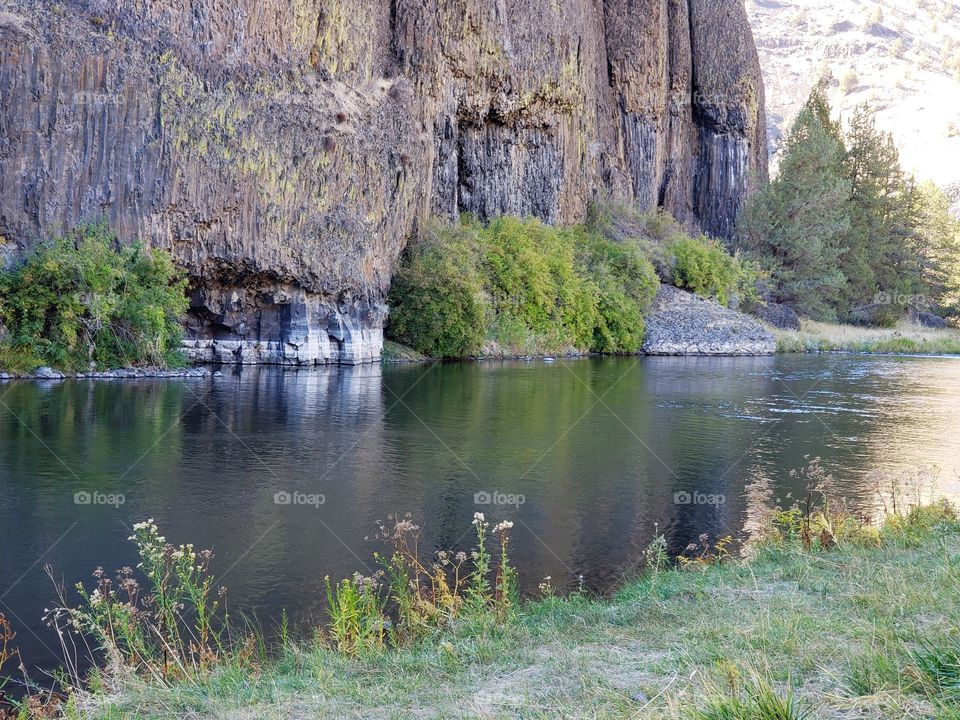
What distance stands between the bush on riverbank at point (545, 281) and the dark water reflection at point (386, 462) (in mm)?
10399

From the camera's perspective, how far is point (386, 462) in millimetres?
18531

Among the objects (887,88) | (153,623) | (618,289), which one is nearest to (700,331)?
(618,289)

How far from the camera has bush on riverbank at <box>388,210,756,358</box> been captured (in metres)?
44.1

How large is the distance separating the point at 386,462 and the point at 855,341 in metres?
51.6

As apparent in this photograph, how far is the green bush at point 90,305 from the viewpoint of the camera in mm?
30172

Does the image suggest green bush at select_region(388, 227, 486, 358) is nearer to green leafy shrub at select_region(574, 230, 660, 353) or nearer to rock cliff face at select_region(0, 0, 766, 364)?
rock cliff face at select_region(0, 0, 766, 364)

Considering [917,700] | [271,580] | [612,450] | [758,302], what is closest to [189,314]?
[612,450]

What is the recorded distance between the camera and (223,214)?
35.5 m

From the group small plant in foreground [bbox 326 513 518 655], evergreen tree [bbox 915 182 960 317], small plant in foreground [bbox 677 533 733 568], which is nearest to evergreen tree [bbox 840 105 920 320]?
evergreen tree [bbox 915 182 960 317]

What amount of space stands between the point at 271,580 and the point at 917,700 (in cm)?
762

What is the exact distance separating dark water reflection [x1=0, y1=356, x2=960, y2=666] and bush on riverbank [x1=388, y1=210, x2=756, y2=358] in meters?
10.4

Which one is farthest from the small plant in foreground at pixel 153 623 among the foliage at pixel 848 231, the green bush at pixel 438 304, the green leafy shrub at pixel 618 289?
the foliage at pixel 848 231

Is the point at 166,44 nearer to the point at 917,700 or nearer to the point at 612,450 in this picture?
the point at 612,450

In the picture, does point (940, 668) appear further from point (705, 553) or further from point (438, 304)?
point (438, 304)
